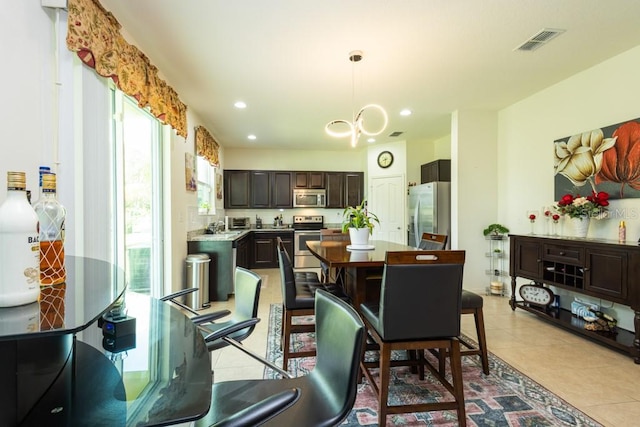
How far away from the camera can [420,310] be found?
1650 millimetres

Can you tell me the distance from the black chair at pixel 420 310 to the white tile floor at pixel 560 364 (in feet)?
3.14

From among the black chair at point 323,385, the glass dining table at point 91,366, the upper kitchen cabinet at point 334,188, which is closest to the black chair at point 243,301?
the black chair at point 323,385

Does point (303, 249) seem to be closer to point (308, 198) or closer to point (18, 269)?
point (308, 198)

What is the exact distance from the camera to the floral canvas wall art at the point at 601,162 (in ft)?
9.16

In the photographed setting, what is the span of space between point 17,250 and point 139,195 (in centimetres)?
269

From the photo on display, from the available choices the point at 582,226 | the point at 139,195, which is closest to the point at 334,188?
Result: the point at 139,195

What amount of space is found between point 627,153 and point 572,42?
1106 millimetres

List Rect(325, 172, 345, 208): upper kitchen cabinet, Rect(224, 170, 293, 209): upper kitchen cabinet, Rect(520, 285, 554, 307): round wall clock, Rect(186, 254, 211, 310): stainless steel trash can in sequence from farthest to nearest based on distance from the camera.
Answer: Rect(325, 172, 345, 208): upper kitchen cabinet, Rect(224, 170, 293, 209): upper kitchen cabinet, Rect(186, 254, 211, 310): stainless steel trash can, Rect(520, 285, 554, 307): round wall clock

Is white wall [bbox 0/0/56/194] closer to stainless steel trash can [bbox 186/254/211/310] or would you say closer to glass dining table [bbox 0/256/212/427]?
glass dining table [bbox 0/256/212/427]

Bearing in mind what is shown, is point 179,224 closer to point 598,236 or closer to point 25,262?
point 25,262

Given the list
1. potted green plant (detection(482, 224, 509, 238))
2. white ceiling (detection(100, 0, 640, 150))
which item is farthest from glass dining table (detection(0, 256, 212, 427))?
potted green plant (detection(482, 224, 509, 238))

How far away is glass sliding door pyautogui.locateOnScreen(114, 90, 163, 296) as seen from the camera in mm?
2566

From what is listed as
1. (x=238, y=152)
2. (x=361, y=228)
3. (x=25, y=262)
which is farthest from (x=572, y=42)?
(x=238, y=152)

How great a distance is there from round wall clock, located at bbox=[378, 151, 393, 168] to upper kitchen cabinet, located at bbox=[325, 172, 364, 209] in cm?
64
